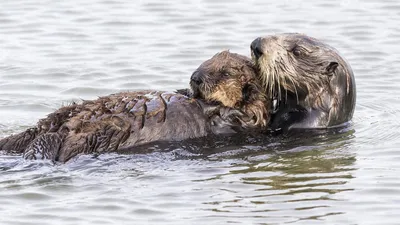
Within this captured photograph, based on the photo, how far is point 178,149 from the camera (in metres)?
7.55

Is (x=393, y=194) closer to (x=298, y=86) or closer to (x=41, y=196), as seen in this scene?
(x=298, y=86)

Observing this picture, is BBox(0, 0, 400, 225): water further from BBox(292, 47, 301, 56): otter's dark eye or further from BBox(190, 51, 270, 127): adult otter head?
BBox(292, 47, 301, 56): otter's dark eye

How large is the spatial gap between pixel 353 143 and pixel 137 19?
5170 millimetres

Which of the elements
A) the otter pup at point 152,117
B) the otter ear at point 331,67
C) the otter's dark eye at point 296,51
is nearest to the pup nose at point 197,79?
the otter pup at point 152,117

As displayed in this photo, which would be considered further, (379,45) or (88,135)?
(379,45)

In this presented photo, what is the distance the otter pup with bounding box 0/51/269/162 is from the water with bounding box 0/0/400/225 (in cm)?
13

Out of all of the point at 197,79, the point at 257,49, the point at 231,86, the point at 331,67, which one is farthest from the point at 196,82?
the point at 331,67

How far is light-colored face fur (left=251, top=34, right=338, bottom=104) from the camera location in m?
8.08

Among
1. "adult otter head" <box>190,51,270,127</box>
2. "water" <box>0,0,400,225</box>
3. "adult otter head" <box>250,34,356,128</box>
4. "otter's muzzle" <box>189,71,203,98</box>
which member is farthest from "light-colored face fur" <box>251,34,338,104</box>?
"otter's muzzle" <box>189,71,203,98</box>

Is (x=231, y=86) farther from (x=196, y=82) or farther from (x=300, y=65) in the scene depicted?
(x=300, y=65)

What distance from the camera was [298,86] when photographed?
817 cm

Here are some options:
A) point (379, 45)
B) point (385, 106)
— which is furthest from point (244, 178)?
point (379, 45)

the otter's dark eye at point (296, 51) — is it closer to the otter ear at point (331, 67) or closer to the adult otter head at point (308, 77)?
the adult otter head at point (308, 77)

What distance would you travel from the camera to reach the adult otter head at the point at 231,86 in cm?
774
